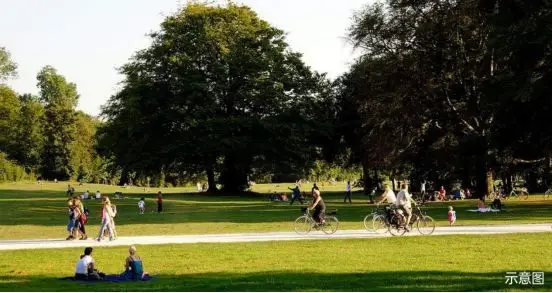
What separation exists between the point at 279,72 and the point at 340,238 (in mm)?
47048

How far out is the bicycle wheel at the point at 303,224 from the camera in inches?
1017

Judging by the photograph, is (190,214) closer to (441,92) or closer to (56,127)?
(441,92)

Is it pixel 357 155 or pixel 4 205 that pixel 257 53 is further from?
pixel 4 205

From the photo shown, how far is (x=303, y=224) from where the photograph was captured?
26062 millimetres

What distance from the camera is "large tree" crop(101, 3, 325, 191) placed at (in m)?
64.9

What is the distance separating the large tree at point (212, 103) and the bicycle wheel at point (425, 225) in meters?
39.0

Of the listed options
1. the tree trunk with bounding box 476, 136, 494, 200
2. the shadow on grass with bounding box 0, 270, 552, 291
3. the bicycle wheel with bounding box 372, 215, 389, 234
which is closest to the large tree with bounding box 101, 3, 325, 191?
the tree trunk with bounding box 476, 136, 494, 200

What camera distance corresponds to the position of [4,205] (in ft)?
152

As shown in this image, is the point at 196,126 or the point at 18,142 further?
the point at 18,142

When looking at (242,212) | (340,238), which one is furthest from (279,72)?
(340,238)

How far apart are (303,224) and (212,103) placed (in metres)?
41.4

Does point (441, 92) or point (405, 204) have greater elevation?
point (441, 92)

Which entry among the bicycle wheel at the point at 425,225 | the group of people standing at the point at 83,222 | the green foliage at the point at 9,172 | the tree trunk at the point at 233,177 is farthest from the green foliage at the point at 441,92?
the green foliage at the point at 9,172

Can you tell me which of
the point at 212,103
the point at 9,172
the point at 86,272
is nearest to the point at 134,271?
the point at 86,272
